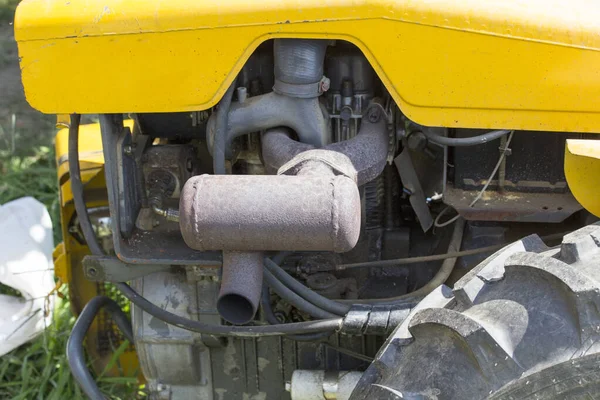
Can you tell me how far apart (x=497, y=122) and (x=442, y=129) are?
286mm

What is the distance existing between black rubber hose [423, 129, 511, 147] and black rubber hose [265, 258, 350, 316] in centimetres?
49

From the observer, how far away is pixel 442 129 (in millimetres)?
2254

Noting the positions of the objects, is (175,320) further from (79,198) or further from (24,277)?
(24,277)

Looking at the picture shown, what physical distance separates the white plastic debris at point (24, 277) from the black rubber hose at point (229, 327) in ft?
3.24

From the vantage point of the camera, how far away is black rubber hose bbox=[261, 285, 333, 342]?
240 centimetres

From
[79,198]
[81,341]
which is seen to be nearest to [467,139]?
[79,198]

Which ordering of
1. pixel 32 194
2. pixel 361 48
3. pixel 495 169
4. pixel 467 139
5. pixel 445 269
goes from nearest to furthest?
pixel 361 48 → pixel 467 139 → pixel 495 169 → pixel 445 269 → pixel 32 194

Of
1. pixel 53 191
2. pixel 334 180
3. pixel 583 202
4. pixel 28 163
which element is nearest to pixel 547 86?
pixel 583 202

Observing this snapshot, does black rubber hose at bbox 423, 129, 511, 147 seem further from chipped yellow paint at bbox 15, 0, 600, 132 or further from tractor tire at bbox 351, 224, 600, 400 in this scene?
tractor tire at bbox 351, 224, 600, 400

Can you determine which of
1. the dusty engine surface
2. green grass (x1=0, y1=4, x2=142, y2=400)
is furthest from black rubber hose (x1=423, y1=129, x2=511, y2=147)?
green grass (x1=0, y1=4, x2=142, y2=400)

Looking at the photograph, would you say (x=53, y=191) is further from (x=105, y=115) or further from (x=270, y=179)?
(x=270, y=179)

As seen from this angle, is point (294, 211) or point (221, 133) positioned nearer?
point (294, 211)

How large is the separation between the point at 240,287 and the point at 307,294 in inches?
18.2

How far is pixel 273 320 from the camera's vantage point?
2445 mm
